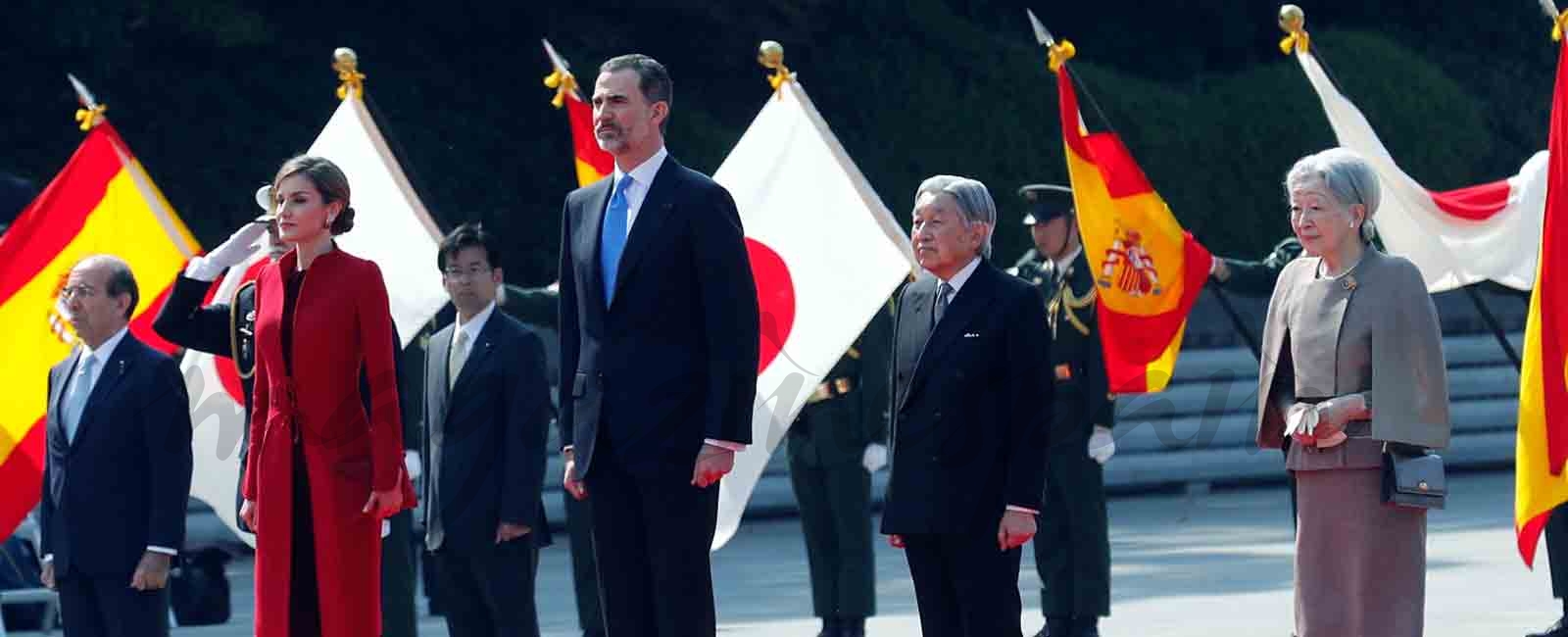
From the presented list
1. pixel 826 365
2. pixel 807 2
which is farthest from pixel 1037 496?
pixel 807 2

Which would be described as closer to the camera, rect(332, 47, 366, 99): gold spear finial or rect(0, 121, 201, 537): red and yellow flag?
rect(0, 121, 201, 537): red and yellow flag

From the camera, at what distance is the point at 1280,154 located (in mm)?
21094

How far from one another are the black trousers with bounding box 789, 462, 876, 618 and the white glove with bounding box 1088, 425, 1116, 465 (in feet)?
3.01

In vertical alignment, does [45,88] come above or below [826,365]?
above

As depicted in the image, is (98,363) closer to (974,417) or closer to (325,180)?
(325,180)

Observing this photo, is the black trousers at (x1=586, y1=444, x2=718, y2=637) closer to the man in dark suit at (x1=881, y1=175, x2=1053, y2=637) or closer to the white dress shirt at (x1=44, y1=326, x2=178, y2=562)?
the man in dark suit at (x1=881, y1=175, x2=1053, y2=637)

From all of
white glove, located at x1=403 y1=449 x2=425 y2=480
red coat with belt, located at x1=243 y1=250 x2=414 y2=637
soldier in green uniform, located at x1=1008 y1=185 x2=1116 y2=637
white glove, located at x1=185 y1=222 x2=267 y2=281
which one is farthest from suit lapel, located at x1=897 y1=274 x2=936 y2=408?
soldier in green uniform, located at x1=1008 y1=185 x2=1116 y2=637

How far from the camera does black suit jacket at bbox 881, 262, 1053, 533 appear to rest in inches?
281

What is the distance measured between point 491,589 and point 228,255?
183 centimetres

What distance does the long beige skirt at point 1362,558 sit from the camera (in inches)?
285

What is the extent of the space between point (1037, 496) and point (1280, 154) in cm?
1442

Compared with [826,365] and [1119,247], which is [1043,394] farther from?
[1119,247]

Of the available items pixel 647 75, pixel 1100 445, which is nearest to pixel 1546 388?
pixel 1100 445

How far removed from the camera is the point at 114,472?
28.2 feet
